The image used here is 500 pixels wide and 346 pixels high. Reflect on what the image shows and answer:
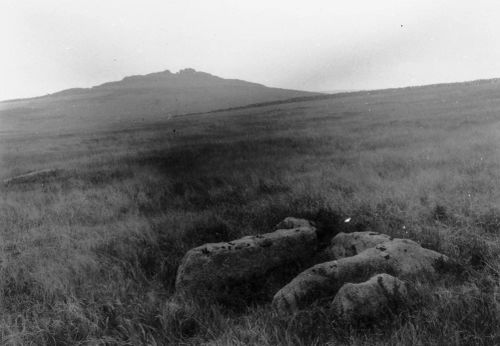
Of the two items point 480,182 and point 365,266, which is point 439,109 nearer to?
point 480,182

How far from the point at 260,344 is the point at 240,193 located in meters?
5.85

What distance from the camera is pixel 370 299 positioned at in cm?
338

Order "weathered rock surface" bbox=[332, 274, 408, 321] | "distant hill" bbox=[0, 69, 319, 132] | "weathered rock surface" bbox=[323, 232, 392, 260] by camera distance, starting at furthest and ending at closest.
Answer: "distant hill" bbox=[0, 69, 319, 132], "weathered rock surface" bbox=[323, 232, 392, 260], "weathered rock surface" bbox=[332, 274, 408, 321]

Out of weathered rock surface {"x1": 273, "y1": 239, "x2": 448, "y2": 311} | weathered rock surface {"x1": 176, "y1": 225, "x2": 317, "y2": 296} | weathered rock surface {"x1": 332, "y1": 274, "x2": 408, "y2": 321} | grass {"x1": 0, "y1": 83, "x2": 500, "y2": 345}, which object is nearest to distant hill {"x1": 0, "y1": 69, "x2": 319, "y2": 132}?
grass {"x1": 0, "y1": 83, "x2": 500, "y2": 345}

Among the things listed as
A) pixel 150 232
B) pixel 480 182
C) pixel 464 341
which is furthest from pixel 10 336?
pixel 480 182

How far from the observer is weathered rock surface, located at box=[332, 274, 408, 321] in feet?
10.9

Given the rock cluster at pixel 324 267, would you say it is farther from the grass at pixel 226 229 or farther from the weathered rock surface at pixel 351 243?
the grass at pixel 226 229

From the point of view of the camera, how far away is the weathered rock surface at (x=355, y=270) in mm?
3889

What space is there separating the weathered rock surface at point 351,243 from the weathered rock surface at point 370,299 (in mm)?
1333

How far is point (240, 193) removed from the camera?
8898mm

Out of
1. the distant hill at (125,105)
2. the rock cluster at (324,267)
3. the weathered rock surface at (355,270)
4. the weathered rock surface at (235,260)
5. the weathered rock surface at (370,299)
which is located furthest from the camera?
the distant hill at (125,105)

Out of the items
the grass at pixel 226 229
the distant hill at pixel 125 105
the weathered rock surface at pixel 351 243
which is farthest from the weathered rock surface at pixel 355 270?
the distant hill at pixel 125 105

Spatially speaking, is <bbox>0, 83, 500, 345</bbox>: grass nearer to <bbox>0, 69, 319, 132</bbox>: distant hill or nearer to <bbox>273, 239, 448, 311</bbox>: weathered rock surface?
<bbox>273, 239, 448, 311</bbox>: weathered rock surface

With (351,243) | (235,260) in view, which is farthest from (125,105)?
(351,243)
